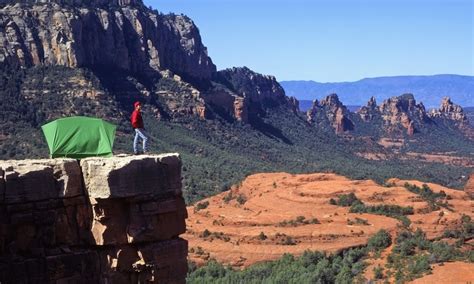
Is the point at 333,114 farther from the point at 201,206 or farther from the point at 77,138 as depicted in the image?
the point at 77,138

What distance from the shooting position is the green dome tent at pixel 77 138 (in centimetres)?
1112

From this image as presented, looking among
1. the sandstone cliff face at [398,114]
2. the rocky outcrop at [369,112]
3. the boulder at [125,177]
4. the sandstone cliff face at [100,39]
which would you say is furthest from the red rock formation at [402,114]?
the boulder at [125,177]

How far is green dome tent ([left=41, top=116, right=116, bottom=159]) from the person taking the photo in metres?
11.1

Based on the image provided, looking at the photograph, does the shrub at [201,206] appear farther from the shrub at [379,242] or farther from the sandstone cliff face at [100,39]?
the sandstone cliff face at [100,39]

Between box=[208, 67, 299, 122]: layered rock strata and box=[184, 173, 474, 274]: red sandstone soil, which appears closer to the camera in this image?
box=[184, 173, 474, 274]: red sandstone soil

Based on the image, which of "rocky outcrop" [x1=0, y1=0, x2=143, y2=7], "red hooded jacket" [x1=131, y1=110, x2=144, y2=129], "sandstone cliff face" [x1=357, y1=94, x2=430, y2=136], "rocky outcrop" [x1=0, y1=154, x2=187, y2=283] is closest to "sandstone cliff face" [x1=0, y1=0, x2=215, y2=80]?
"rocky outcrop" [x1=0, y1=0, x2=143, y2=7]

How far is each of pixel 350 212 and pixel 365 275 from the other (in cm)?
1754

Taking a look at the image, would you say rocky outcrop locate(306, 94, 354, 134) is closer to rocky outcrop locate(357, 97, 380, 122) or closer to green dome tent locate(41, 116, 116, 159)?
rocky outcrop locate(357, 97, 380, 122)

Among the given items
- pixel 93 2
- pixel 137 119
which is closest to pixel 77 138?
pixel 137 119

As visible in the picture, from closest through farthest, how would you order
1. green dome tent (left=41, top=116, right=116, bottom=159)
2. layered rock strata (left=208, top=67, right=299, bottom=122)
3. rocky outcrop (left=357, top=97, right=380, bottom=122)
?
1. green dome tent (left=41, top=116, right=116, bottom=159)
2. layered rock strata (left=208, top=67, right=299, bottom=122)
3. rocky outcrop (left=357, top=97, right=380, bottom=122)

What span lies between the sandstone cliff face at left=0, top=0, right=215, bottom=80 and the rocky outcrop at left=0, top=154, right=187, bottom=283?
8694cm

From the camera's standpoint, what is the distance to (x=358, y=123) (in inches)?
7382

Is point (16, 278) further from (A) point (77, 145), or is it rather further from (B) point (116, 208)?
(A) point (77, 145)

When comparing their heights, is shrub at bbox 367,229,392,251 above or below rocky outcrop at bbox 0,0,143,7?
below
